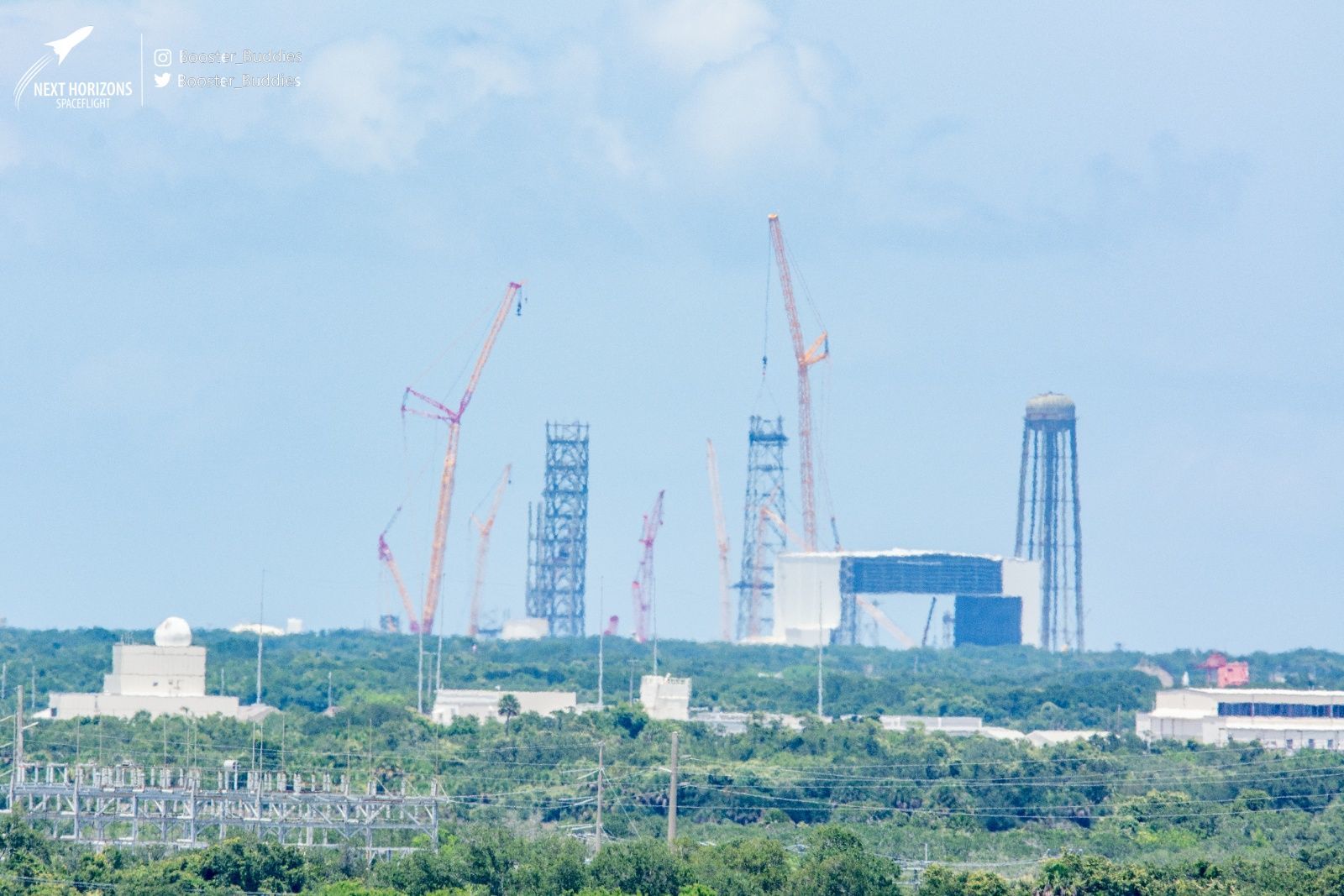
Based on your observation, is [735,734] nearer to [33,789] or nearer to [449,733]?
[449,733]

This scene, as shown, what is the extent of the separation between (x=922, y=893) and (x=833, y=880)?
11.2 feet

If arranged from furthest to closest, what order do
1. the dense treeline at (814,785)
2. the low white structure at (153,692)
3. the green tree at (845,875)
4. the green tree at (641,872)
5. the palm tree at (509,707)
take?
the palm tree at (509,707) < the low white structure at (153,692) < the dense treeline at (814,785) < the green tree at (641,872) < the green tree at (845,875)

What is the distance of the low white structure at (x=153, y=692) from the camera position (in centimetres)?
18575

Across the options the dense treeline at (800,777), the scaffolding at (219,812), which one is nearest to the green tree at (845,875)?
the scaffolding at (219,812)

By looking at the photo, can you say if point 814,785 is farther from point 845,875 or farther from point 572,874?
point 572,874

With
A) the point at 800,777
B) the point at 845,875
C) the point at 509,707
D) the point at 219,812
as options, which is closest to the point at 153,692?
the point at 509,707

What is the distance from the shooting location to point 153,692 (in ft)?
635

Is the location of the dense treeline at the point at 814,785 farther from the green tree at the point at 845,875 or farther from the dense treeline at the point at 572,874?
the green tree at the point at 845,875

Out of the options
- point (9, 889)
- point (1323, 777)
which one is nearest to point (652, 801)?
point (1323, 777)

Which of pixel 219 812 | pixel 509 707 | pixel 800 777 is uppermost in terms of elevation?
pixel 509 707

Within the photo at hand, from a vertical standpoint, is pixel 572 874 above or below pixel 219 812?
below

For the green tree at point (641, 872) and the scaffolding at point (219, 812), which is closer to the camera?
the green tree at point (641, 872)

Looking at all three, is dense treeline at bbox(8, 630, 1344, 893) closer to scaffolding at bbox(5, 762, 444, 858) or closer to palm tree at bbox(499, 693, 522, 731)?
scaffolding at bbox(5, 762, 444, 858)

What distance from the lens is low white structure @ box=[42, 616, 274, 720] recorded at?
186 metres
